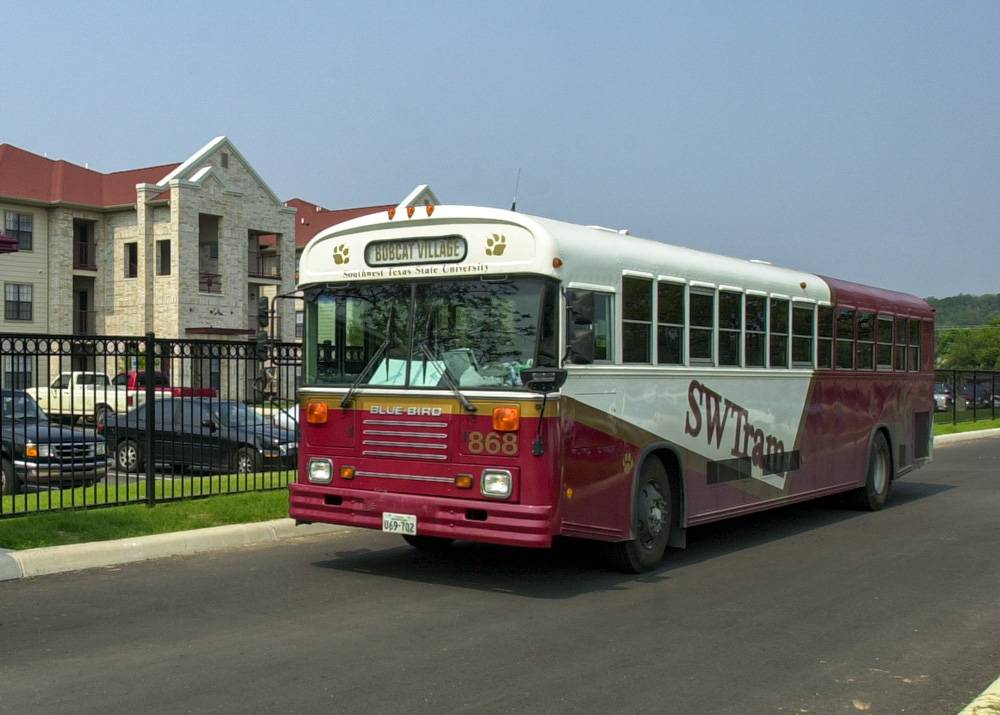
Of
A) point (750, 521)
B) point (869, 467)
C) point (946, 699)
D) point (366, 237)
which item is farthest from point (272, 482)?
point (946, 699)

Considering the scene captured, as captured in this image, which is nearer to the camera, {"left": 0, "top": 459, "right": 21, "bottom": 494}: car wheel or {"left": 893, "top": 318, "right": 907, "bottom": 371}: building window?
{"left": 0, "top": 459, "right": 21, "bottom": 494}: car wheel

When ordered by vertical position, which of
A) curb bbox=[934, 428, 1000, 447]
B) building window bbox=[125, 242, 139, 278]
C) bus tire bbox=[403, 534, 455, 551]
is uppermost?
building window bbox=[125, 242, 139, 278]

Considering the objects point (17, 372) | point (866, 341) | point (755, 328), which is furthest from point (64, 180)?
point (755, 328)

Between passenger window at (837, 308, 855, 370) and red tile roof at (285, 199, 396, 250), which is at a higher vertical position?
red tile roof at (285, 199, 396, 250)

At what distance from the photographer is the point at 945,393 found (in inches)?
1609

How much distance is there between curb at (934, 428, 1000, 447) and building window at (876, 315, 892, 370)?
1445cm

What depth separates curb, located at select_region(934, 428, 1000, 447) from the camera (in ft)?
96.7

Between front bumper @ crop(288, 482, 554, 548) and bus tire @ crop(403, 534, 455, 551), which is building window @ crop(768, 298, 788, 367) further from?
front bumper @ crop(288, 482, 554, 548)

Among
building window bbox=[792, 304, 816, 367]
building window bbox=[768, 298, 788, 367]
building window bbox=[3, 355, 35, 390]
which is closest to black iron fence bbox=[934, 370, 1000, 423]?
building window bbox=[792, 304, 816, 367]

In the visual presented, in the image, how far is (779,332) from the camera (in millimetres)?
12586

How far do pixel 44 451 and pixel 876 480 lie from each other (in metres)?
10.9

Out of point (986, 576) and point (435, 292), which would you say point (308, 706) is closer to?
point (435, 292)

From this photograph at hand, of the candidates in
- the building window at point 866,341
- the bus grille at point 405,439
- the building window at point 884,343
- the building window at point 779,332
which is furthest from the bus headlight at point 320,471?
the building window at point 884,343

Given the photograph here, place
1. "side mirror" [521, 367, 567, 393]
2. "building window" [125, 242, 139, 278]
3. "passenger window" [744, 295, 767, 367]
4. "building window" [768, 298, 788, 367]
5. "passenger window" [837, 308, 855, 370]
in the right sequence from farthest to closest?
1. "building window" [125, 242, 139, 278]
2. "passenger window" [837, 308, 855, 370]
3. "building window" [768, 298, 788, 367]
4. "passenger window" [744, 295, 767, 367]
5. "side mirror" [521, 367, 567, 393]
